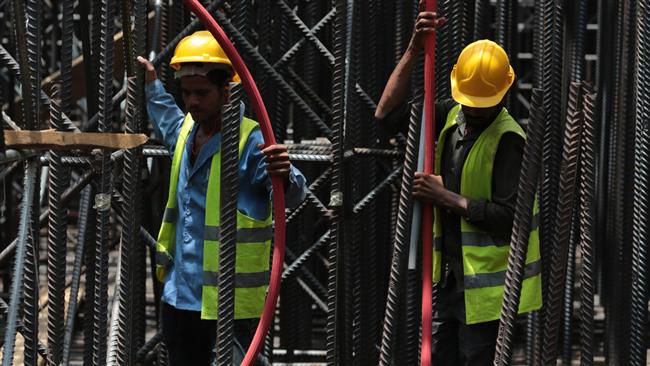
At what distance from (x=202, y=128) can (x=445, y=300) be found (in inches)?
53.2

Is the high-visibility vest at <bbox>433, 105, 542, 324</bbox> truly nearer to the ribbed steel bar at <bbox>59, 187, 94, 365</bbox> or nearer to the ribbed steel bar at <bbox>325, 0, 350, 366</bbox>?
the ribbed steel bar at <bbox>325, 0, 350, 366</bbox>

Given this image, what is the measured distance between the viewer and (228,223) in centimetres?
493

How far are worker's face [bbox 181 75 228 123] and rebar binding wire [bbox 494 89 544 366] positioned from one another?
1450mm

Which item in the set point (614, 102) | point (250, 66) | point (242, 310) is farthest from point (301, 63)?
point (242, 310)

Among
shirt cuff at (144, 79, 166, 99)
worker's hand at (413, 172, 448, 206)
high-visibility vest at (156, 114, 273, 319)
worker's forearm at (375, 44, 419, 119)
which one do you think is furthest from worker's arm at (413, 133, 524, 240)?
shirt cuff at (144, 79, 166, 99)

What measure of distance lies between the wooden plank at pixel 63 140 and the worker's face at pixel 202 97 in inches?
34.8

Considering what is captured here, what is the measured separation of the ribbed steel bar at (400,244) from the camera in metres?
5.26

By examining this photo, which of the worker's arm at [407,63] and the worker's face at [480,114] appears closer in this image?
the worker's arm at [407,63]

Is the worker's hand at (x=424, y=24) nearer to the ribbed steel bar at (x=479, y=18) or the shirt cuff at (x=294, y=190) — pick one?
the shirt cuff at (x=294, y=190)

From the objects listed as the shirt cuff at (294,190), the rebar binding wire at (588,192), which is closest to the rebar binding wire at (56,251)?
the shirt cuff at (294,190)

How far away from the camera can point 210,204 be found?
5746 millimetres

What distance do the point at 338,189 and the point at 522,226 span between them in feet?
5.61

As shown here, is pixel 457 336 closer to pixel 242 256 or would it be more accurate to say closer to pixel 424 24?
pixel 242 256

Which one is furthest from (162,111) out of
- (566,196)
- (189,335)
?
(566,196)
